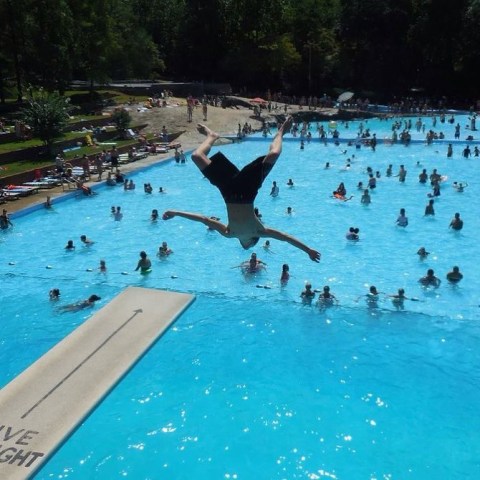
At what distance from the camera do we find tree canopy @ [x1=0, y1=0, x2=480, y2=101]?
52.8 meters

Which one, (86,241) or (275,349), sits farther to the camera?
(86,241)

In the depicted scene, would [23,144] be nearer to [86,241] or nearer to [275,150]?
[86,241]

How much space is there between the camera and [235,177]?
26.0 ft

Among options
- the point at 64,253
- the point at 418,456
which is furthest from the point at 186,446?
the point at 64,253

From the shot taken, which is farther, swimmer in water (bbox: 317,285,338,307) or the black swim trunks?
swimmer in water (bbox: 317,285,338,307)

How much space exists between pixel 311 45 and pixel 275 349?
48.2m

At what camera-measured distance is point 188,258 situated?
18.4 m

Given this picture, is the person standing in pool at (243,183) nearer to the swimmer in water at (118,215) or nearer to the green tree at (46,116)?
the swimmer in water at (118,215)

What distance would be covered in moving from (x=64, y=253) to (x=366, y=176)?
52.4 ft

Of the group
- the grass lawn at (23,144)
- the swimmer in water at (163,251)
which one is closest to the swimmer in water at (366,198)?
the swimmer in water at (163,251)

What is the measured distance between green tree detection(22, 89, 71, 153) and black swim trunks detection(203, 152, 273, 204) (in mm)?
22631

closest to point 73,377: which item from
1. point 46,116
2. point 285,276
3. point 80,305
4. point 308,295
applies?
point 80,305

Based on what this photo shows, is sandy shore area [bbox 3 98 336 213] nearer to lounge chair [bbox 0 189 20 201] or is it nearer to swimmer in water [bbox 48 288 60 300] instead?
lounge chair [bbox 0 189 20 201]

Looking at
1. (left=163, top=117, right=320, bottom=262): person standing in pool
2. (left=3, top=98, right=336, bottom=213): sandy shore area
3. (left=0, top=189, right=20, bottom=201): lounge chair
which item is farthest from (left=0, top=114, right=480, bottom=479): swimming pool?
(left=3, top=98, right=336, bottom=213): sandy shore area
